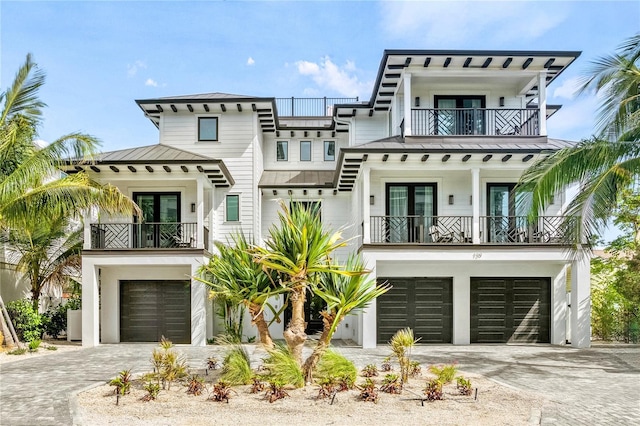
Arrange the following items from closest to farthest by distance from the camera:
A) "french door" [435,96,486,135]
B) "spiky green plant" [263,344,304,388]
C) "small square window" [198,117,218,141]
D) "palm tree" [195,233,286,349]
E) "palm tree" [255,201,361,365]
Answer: "spiky green plant" [263,344,304,388]
"palm tree" [255,201,361,365]
"palm tree" [195,233,286,349]
"french door" [435,96,486,135]
"small square window" [198,117,218,141]

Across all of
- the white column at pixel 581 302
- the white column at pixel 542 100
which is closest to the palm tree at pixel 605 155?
the white column at pixel 581 302

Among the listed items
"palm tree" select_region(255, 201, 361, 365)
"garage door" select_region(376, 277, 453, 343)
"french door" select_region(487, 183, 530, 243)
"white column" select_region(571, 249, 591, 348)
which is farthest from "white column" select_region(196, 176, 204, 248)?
"white column" select_region(571, 249, 591, 348)

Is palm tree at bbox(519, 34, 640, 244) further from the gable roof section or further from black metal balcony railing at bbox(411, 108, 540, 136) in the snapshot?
the gable roof section

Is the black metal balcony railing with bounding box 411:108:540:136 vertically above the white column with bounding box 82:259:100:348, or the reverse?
the black metal balcony railing with bounding box 411:108:540:136

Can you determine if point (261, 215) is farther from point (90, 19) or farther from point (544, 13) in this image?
point (544, 13)

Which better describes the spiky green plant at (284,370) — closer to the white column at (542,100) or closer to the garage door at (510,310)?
the garage door at (510,310)

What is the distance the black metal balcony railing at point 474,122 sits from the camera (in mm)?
18625

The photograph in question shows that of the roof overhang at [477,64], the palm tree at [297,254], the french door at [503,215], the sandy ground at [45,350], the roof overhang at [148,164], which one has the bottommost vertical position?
the sandy ground at [45,350]

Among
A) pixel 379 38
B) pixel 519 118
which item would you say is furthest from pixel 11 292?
pixel 519 118

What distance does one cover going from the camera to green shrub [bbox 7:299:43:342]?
57.1 feet

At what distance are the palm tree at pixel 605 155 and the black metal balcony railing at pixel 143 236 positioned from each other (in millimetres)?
11301

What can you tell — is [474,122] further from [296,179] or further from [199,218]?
[199,218]

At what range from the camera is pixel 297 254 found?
10180mm

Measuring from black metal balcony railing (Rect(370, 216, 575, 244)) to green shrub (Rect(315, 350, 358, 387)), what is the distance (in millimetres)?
7824
